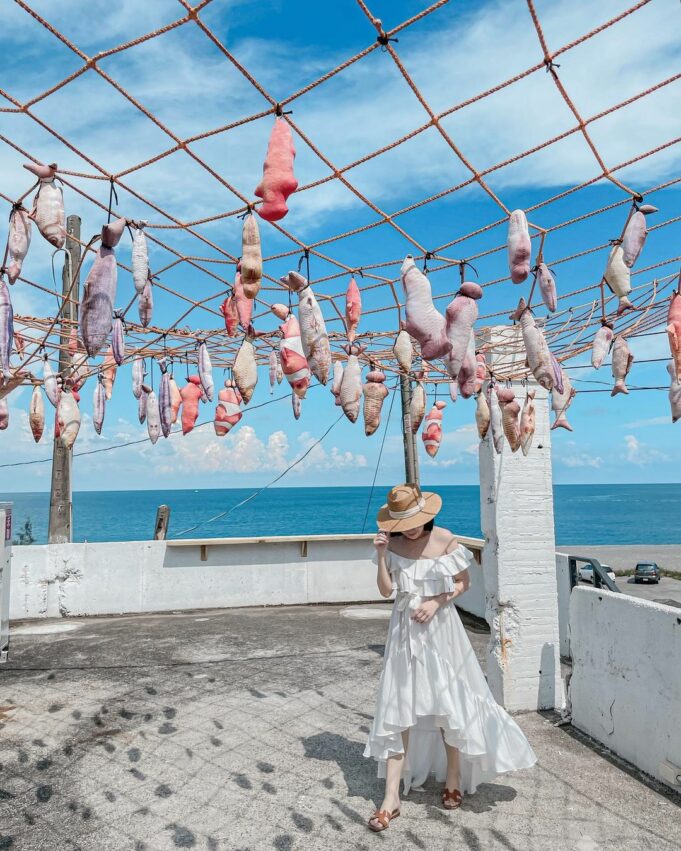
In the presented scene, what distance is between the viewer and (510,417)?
15.1ft

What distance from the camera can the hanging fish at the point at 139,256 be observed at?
2908 millimetres

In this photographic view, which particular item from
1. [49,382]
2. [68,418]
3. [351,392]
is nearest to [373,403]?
[351,392]

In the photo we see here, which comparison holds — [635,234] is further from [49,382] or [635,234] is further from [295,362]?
[49,382]

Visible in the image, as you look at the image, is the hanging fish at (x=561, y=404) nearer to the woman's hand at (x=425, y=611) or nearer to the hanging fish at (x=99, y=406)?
the woman's hand at (x=425, y=611)

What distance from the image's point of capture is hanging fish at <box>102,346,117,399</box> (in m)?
5.57

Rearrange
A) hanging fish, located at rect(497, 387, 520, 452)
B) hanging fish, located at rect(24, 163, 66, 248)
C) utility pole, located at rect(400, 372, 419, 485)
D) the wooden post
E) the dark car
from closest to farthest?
hanging fish, located at rect(24, 163, 66, 248)
hanging fish, located at rect(497, 387, 520, 452)
utility pole, located at rect(400, 372, 419, 485)
the wooden post
the dark car

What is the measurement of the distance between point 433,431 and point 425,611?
148 inches

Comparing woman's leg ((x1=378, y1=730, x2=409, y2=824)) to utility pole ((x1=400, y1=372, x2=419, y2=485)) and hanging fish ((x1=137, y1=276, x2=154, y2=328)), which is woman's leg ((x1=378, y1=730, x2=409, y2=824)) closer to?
hanging fish ((x1=137, y1=276, x2=154, y2=328))

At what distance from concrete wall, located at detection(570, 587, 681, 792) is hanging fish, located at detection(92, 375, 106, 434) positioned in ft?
13.2

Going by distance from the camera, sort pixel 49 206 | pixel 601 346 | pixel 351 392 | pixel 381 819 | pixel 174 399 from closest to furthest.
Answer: pixel 49 206
pixel 381 819
pixel 351 392
pixel 601 346
pixel 174 399

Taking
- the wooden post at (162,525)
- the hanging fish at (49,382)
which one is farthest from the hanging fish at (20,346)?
the wooden post at (162,525)

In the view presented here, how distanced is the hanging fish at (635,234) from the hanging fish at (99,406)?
4232 mm

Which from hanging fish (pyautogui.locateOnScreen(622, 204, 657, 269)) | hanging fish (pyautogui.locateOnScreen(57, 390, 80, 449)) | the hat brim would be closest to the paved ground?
the hat brim

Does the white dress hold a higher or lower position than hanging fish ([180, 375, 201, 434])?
lower
